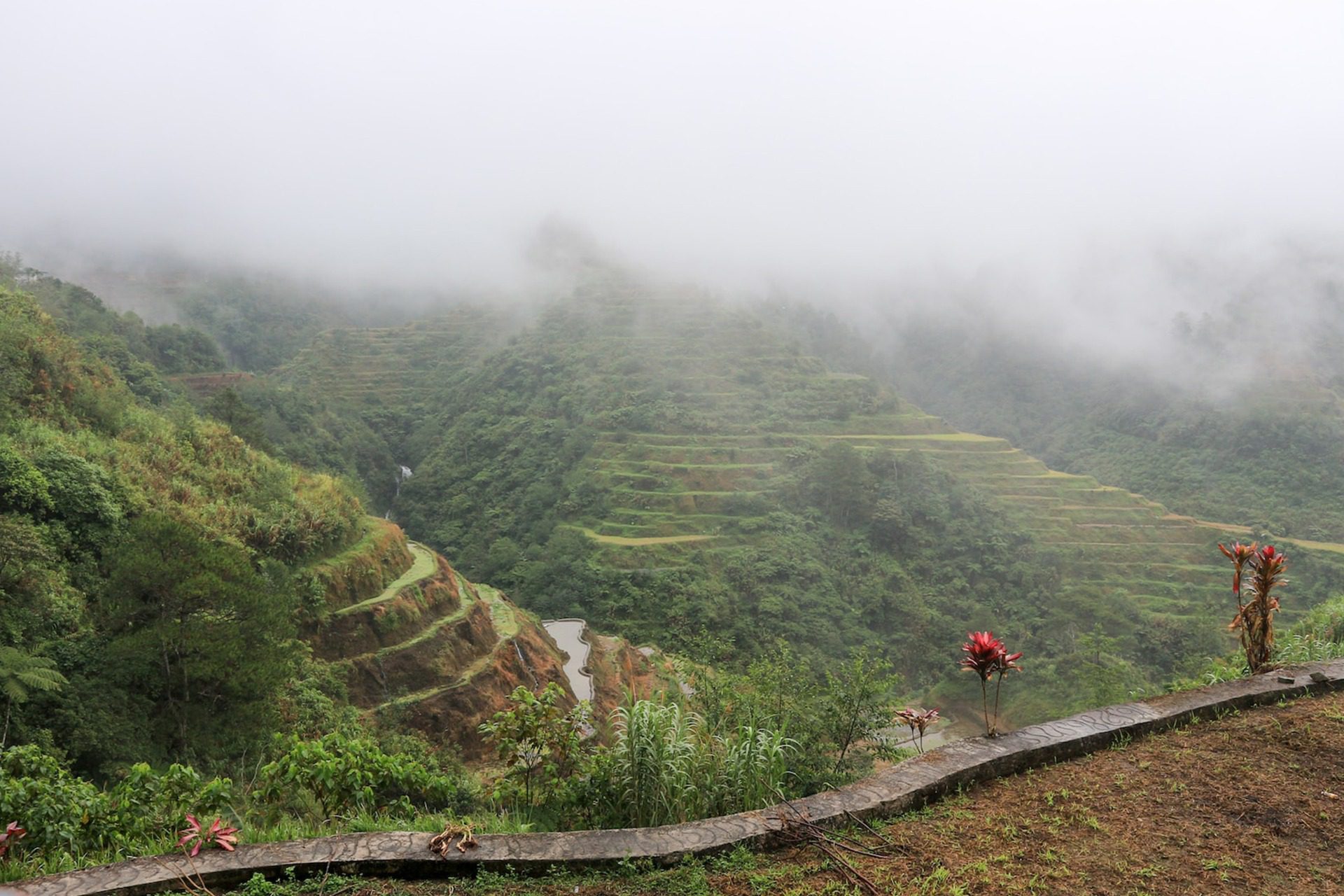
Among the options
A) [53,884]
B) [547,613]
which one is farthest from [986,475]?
[53,884]

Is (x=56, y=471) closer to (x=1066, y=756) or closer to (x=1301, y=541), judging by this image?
(x=1066, y=756)

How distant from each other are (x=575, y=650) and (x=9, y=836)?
19.1 meters

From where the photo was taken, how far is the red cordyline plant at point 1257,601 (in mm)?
5363

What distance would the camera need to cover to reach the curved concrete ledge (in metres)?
2.93

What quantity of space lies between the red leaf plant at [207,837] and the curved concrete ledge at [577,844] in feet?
0.15

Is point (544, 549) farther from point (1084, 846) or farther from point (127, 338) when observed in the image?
point (1084, 846)

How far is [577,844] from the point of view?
3174mm

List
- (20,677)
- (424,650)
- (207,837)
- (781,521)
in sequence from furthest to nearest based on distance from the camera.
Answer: (781,521)
(424,650)
(20,677)
(207,837)

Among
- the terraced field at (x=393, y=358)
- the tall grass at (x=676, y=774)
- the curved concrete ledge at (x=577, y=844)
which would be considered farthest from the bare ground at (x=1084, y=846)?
the terraced field at (x=393, y=358)

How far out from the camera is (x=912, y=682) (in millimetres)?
29031

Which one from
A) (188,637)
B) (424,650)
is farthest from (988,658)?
(424,650)

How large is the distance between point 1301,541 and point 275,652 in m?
48.8

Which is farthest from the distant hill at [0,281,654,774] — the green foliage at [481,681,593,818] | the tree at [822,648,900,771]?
the tree at [822,648,900,771]

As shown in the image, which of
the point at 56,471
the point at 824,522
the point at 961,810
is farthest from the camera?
the point at 824,522
